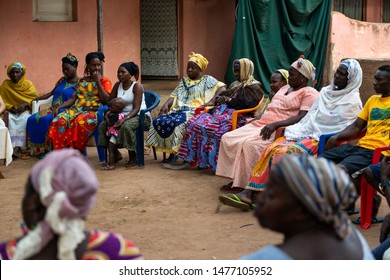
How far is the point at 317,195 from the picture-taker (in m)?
2.20

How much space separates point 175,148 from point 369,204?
326 centimetres

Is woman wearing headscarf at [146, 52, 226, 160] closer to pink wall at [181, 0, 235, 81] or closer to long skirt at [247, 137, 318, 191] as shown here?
long skirt at [247, 137, 318, 191]

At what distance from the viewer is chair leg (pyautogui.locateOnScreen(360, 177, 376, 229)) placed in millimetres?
6027

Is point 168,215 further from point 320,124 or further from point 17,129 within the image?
point 17,129

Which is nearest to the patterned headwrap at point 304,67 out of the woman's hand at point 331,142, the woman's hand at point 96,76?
the woman's hand at point 331,142

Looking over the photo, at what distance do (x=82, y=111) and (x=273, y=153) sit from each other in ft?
11.7

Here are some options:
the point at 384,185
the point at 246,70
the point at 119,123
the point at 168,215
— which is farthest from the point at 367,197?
the point at 119,123

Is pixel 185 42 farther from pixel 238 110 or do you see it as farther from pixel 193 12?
pixel 238 110

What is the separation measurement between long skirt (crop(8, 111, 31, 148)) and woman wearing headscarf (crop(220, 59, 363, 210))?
4.23 meters

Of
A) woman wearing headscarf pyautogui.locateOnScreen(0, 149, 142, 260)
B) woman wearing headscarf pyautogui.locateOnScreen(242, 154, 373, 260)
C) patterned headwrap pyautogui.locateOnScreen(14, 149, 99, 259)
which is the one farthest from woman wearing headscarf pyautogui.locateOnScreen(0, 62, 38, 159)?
woman wearing headscarf pyautogui.locateOnScreen(242, 154, 373, 260)

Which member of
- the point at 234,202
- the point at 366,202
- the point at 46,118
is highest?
the point at 46,118

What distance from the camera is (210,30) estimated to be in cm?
1285

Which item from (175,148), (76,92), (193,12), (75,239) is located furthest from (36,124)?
(75,239)

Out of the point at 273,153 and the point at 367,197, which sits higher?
the point at 273,153
